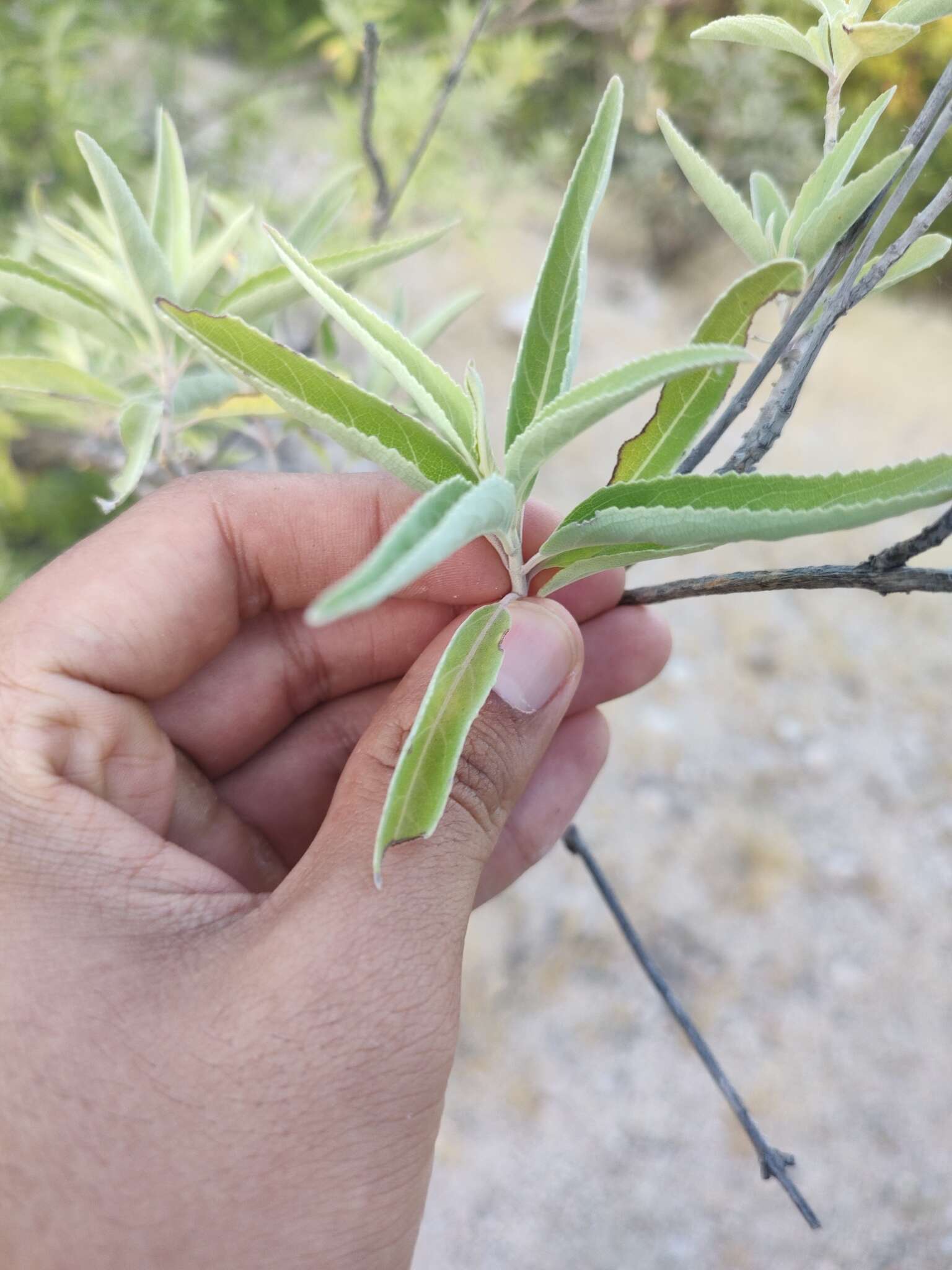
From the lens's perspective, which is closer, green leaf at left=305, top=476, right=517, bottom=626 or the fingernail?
green leaf at left=305, top=476, right=517, bottom=626

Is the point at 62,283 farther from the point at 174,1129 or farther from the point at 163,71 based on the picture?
the point at 163,71

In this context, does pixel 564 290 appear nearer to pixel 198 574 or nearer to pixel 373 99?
pixel 198 574

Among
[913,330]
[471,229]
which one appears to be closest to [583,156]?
[471,229]

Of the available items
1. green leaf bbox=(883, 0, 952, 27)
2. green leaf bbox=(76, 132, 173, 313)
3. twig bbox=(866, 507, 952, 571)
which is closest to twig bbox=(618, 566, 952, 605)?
twig bbox=(866, 507, 952, 571)

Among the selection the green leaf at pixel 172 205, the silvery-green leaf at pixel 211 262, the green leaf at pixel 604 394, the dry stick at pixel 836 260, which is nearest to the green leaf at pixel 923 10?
the dry stick at pixel 836 260

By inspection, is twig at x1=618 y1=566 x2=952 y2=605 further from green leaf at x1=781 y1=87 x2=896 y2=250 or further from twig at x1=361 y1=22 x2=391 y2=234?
twig at x1=361 y1=22 x2=391 y2=234

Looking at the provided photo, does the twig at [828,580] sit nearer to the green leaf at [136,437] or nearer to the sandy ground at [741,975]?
the green leaf at [136,437]

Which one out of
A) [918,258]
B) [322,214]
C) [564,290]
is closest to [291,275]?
[564,290]

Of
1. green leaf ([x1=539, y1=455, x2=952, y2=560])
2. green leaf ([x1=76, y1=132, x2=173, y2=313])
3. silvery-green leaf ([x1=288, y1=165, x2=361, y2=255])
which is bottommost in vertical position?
green leaf ([x1=539, y1=455, x2=952, y2=560])
